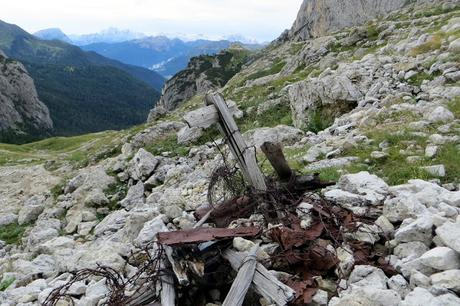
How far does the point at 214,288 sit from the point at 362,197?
4.00 metres

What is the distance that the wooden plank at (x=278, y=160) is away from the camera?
9695 mm

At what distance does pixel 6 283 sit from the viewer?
12.0 meters

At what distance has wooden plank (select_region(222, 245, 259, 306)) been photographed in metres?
6.38

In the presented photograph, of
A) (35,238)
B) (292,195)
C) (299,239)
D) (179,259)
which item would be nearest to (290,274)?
(299,239)

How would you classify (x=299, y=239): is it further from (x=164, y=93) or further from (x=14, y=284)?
(x=164, y=93)

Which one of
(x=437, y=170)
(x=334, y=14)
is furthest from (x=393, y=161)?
(x=334, y=14)

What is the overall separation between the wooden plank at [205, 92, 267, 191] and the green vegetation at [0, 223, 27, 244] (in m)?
14.2

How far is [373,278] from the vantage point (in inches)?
260

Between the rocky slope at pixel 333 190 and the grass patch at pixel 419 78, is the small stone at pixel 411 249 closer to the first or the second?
the rocky slope at pixel 333 190

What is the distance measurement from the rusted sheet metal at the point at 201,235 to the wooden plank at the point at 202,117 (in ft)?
7.85

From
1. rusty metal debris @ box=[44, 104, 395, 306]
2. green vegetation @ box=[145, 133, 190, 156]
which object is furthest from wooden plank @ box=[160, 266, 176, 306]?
green vegetation @ box=[145, 133, 190, 156]

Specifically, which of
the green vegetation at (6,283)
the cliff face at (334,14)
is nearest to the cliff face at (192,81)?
the cliff face at (334,14)

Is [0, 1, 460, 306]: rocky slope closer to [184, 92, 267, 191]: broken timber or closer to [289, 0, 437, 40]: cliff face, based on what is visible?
[184, 92, 267, 191]: broken timber

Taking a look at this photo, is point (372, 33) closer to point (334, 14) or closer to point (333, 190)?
point (333, 190)
